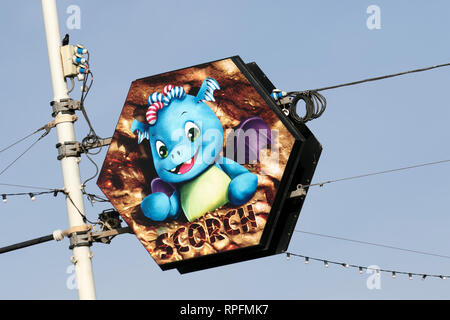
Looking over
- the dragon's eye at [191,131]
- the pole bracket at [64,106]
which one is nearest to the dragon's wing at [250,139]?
the dragon's eye at [191,131]

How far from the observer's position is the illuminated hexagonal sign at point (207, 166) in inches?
985

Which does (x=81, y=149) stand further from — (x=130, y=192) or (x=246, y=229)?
(x=246, y=229)

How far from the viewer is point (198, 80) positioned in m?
26.1

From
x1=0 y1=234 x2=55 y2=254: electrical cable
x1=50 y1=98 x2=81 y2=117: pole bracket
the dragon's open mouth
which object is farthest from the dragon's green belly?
x1=0 y1=234 x2=55 y2=254: electrical cable

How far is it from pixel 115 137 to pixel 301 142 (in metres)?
4.66

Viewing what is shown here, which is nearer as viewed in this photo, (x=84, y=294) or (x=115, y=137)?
(x=84, y=294)

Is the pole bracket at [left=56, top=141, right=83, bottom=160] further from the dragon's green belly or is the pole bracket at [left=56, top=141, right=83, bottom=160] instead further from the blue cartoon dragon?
the dragon's green belly

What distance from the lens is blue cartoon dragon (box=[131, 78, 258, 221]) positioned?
83.9 ft

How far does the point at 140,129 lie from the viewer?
2669cm

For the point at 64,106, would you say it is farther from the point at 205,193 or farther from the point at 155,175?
the point at 205,193

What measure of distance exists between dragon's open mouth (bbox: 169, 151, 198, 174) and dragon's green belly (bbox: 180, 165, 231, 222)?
1.00ft

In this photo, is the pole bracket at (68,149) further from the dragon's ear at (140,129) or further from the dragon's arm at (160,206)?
the dragon's arm at (160,206)

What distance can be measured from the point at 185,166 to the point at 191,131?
2.64 ft
